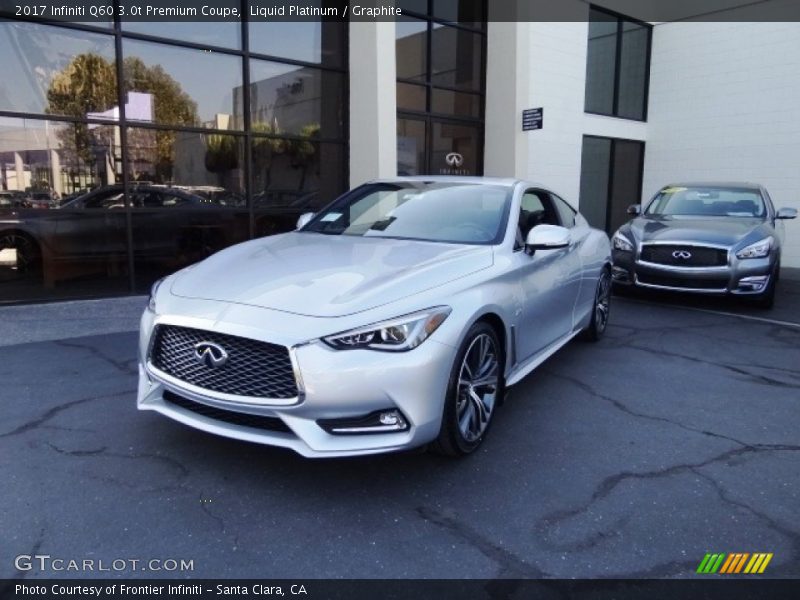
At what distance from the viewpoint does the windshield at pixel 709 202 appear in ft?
28.3

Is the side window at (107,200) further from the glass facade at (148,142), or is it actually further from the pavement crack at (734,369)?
the pavement crack at (734,369)

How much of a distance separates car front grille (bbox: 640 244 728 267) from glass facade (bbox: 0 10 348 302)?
Result: 5.12m

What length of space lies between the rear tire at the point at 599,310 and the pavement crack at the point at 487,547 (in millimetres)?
3455

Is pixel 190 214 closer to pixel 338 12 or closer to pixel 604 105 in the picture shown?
pixel 338 12

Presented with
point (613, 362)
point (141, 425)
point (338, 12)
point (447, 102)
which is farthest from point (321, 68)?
point (141, 425)

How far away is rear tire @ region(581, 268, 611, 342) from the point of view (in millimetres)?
5918

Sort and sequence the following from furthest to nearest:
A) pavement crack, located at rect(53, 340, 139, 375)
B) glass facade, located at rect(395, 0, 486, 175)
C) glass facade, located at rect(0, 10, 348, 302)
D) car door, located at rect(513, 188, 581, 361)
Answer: glass facade, located at rect(395, 0, 486, 175), glass facade, located at rect(0, 10, 348, 302), pavement crack, located at rect(53, 340, 139, 375), car door, located at rect(513, 188, 581, 361)

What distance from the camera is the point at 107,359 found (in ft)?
17.2

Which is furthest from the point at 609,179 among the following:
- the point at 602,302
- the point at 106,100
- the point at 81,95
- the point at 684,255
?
the point at 81,95

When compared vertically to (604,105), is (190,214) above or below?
below

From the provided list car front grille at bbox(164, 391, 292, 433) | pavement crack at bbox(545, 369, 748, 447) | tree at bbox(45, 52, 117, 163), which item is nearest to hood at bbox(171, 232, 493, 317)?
car front grille at bbox(164, 391, 292, 433)

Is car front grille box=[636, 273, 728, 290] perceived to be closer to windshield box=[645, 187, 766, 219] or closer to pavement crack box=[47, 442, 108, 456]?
windshield box=[645, 187, 766, 219]

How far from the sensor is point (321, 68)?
980cm
